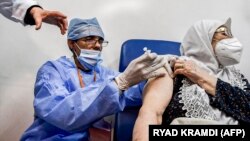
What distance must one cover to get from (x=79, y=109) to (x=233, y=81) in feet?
2.73

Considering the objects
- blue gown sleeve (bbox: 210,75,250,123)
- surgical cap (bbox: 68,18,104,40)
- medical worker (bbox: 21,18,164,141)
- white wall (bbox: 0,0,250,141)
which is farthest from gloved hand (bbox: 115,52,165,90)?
white wall (bbox: 0,0,250,141)

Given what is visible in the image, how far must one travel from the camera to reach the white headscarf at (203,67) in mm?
1268

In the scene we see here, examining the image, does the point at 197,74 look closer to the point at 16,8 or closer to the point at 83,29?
the point at 83,29

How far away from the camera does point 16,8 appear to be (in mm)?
1283

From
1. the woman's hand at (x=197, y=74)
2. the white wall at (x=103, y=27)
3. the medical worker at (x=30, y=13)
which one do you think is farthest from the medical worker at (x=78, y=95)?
the white wall at (x=103, y=27)

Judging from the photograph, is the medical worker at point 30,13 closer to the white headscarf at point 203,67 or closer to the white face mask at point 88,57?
the white face mask at point 88,57

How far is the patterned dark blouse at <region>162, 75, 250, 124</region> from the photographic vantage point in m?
1.30

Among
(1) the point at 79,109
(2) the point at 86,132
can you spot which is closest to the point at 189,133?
(1) the point at 79,109

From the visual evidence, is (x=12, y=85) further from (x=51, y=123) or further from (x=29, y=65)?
(x=51, y=123)

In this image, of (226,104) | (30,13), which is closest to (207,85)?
(226,104)

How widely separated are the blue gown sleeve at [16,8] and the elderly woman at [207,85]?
65 centimetres

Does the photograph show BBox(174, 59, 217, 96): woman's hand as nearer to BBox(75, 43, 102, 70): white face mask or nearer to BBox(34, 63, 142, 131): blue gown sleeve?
BBox(34, 63, 142, 131): blue gown sleeve

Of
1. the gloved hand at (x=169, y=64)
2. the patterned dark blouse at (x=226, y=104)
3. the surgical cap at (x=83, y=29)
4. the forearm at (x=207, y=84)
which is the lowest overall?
the patterned dark blouse at (x=226, y=104)

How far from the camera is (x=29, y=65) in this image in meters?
1.93
